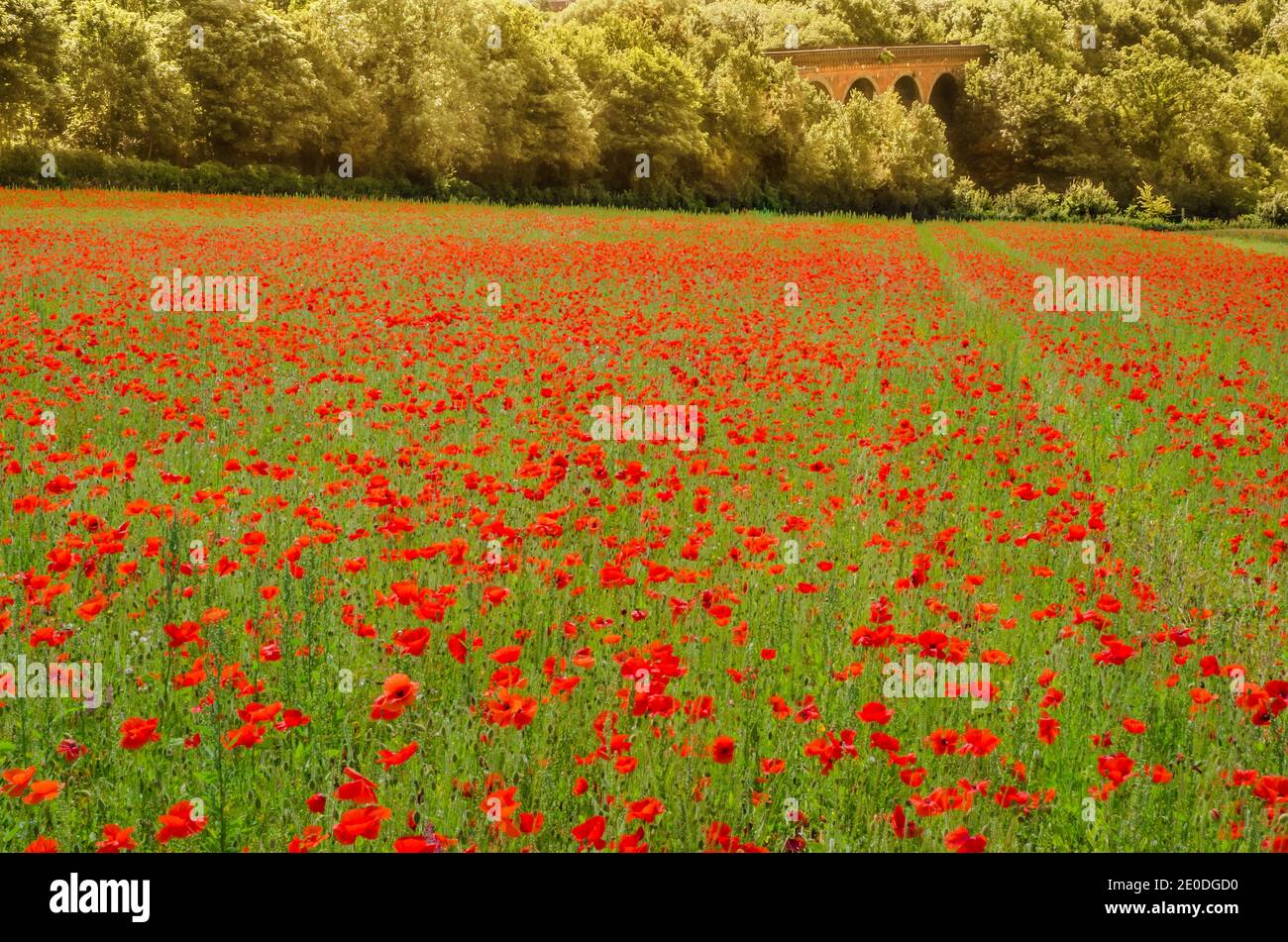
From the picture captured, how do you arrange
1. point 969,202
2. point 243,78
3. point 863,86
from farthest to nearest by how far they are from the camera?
point 863,86, point 969,202, point 243,78

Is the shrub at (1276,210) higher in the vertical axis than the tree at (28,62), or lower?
lower

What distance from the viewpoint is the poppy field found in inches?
112

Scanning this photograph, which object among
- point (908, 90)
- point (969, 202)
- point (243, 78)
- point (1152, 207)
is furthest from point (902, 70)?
point (243, 78)

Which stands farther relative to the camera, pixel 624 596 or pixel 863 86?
pixel 863 86

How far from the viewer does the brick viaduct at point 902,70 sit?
2940 inches

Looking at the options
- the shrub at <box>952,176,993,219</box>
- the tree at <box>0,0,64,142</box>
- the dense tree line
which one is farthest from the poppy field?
the shrub at <box>952,176,993,219</box>

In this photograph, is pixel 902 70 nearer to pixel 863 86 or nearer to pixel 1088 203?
pixel 863 86

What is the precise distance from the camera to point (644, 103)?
4978 centimetres

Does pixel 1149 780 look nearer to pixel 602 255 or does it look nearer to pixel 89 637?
pixel 89 637

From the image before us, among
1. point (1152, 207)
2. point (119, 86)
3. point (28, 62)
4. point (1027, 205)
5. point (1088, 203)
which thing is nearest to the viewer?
point (28, 62)

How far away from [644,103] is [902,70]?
119 ft

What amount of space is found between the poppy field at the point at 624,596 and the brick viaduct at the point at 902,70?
227 feet

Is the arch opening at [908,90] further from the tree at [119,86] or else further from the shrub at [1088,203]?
the tree at [119,86]

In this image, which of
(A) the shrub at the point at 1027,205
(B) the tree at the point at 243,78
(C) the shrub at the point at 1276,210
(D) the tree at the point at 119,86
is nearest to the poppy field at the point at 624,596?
(D) the tree at the point at 119,86
